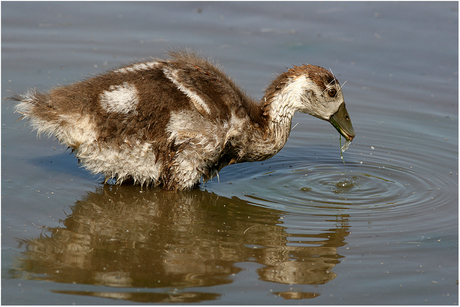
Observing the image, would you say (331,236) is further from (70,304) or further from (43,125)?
(43,125)

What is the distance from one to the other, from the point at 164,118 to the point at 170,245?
1541 millimetres

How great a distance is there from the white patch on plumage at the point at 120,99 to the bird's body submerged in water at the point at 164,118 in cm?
1

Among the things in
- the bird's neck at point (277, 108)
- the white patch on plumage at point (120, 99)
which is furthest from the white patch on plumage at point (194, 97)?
the bird's neck at point (277, 108)

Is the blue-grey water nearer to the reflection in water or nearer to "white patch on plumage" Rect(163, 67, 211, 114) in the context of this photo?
the reflection in water

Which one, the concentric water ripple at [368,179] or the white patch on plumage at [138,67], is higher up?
the white patch on plumage at [138,67]

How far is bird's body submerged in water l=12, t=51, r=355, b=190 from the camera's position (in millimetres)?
6633

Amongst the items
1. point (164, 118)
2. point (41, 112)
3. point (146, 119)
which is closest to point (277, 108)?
point (164, 118)

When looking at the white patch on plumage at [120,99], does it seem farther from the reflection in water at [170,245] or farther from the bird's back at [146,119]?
the reflection in water at [170,245]

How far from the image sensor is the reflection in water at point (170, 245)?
5180mm

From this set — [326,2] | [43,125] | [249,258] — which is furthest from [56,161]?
[326,2]

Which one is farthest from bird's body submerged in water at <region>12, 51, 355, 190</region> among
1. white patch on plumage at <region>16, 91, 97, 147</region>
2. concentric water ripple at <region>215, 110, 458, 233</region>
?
concentric water ripple at <region>215, 110, 458, 233</region>

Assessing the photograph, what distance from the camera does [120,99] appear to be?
6.62 m

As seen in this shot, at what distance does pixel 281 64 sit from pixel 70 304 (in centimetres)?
→ 685

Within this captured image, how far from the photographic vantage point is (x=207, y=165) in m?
7.07
